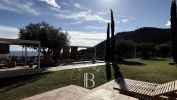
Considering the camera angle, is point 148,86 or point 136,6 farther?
point 136,6

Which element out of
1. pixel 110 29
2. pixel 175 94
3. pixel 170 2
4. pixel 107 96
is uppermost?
pixel 170 2

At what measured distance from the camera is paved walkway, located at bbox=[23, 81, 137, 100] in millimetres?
6020

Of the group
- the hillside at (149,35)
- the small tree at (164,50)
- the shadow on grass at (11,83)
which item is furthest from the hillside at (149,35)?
the shadow on grass at (11,83)

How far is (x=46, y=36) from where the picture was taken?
64.4 ft

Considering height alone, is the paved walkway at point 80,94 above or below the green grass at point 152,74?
below

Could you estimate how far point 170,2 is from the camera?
2041cm

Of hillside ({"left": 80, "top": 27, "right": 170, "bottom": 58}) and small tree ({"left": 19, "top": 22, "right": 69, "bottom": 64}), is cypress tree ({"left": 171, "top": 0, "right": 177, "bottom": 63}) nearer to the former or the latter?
small tree ({"left": 19, "top": 22, "right": 69, "bottom": 64})

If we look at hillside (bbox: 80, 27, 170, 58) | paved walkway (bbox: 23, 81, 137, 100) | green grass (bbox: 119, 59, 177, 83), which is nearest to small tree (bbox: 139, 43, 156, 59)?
green grass (bbox: 119, 59, 177, 83)

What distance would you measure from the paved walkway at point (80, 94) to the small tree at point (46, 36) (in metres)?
13.1

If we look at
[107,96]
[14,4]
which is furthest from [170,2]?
[107,96]

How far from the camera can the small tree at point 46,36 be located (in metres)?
19.6

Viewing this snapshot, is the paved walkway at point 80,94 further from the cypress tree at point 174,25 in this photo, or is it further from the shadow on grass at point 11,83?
the cypress tree at point 174,25

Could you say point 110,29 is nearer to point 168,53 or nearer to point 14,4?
point 14,4

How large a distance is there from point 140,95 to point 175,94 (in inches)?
34.1
